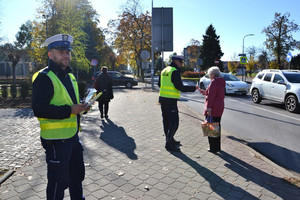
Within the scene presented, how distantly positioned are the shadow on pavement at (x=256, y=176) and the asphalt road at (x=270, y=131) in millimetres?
857

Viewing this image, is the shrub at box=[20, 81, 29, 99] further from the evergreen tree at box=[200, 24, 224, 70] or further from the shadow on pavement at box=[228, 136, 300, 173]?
the evergreen tree at box=[200, 24, 224, 70]

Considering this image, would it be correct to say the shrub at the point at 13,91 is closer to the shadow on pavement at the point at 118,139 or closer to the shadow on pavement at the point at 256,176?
the shadow on pavement at the point at 118,139

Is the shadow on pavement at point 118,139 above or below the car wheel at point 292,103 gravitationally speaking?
below

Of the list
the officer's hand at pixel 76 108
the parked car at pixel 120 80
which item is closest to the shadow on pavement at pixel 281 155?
the officer's hand at pixel 76 108

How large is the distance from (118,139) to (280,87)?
8.24m

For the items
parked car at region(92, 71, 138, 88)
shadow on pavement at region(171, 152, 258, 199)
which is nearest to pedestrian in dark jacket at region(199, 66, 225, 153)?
shadow on pavement at region(171, 152, 258, 199)

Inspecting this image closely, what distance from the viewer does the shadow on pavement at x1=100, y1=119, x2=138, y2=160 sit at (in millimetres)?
5004

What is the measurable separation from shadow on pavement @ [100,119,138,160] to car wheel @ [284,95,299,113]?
7.17 meters

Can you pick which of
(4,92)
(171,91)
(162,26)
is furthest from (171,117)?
(4,92)

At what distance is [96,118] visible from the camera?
8.57 m

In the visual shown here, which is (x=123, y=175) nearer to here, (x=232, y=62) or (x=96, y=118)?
(x=96, y=118)

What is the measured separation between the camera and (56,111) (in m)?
2.20

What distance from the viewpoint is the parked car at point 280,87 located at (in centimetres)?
972

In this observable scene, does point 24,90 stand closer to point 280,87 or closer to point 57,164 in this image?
point 57,164
